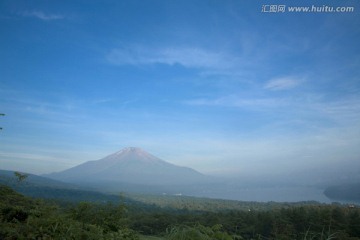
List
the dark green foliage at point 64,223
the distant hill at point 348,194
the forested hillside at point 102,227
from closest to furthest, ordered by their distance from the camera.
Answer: the forested hillside at point 102,227 → the dark green foliage at point 64,223 → the distant hill at point 348,194

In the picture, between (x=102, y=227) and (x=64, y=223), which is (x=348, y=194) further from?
(x=64, y=223)

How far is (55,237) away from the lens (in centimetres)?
236

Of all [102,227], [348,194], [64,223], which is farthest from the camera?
[348,194]

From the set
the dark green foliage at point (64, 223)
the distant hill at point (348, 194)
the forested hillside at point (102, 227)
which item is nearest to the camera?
the forested hillside at point (102, 227)

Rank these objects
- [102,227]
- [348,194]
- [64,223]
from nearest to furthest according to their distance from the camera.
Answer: [64,223]
[102,227]
[348,194]

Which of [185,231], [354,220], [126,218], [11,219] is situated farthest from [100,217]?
[354,220]

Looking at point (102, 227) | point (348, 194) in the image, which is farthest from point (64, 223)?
point (348, 194)

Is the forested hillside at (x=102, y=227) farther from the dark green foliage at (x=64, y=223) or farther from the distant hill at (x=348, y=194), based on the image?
the distant hill at (x=348, y=194)

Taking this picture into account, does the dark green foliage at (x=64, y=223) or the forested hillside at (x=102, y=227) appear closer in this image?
the forested hillside at (x=102, y=227)

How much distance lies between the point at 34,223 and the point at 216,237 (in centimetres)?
183

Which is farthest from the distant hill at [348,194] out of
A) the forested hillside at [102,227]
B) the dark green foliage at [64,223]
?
the dark green foliage at [64,223]

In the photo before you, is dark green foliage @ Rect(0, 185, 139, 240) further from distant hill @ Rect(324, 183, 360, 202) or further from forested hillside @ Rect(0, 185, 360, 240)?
distant hill @ Rect(324, 183, 360, 202)

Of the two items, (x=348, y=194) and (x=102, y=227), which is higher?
(x=348, y=194)

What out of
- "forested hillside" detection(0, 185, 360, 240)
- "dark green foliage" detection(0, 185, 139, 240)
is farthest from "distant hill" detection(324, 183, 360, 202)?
"dark green foliage" detection(0, 185, 139, 240)
